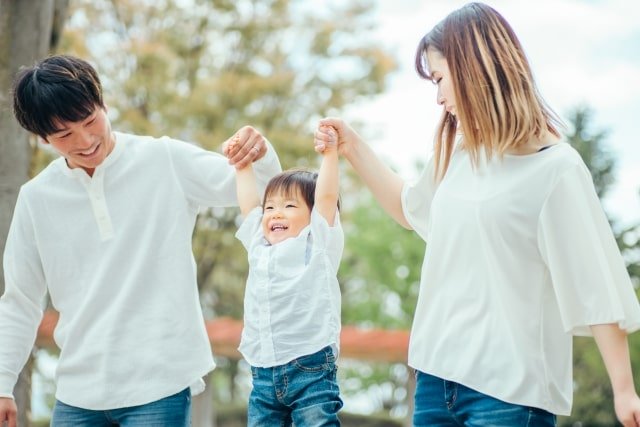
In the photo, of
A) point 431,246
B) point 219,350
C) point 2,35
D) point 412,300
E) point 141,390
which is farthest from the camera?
point 412,300

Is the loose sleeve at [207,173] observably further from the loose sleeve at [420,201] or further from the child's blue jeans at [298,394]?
the child's blue jeans at [298,394]

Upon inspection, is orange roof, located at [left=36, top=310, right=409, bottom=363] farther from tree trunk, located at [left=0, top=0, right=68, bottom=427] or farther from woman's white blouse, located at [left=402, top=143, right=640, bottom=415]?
woman's white blouse, located at [left=402, top=143, right=640, bottom=415]

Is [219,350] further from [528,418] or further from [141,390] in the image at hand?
[528,418]

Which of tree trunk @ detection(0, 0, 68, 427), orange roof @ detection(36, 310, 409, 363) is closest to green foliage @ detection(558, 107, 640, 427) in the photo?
orange roof @ detection(36, 310, 409, 363)

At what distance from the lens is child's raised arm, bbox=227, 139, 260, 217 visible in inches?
100

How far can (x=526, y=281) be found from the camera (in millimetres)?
2119

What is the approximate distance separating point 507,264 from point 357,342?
596 centimetres

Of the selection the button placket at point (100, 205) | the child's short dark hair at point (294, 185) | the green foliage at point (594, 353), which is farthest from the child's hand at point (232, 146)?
the green foliage at point (594, 353)

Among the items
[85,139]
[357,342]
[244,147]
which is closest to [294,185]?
[244,147]

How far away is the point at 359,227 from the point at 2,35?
12990 millimetres

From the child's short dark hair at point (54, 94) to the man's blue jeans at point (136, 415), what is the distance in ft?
2.58

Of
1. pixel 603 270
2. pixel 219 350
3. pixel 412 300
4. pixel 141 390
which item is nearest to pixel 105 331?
pixel 141 390

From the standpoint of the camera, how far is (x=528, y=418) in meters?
2.07

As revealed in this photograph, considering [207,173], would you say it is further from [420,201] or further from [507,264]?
[507,264]
